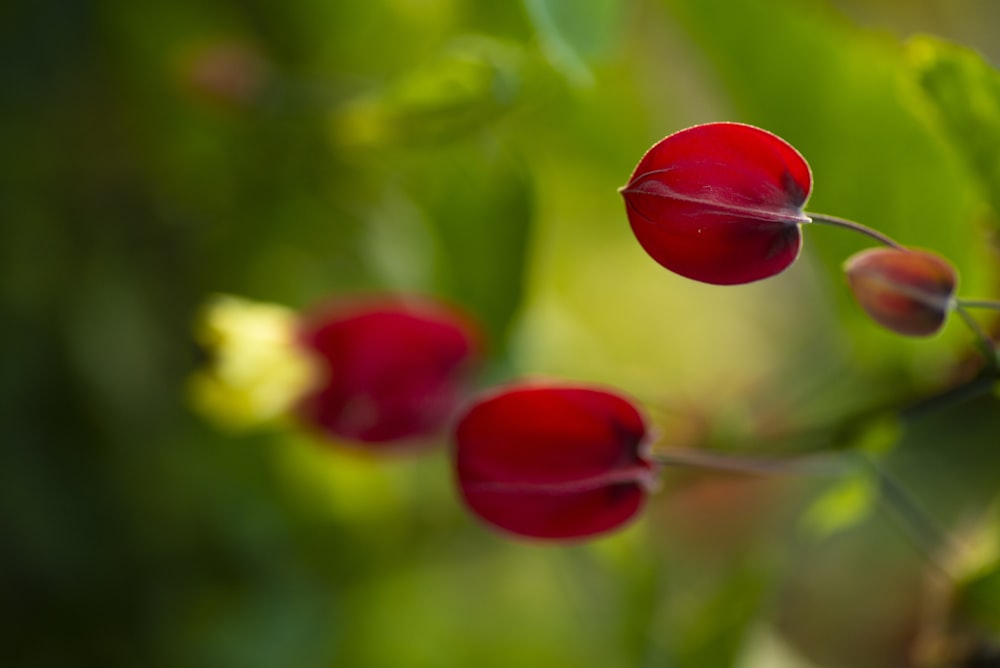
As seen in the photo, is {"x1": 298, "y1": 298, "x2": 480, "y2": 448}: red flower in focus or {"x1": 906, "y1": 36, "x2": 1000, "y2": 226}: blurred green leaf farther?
{"x1": 298, "y1": 298, "x2": 480, "y2": 448}: red flower in focus

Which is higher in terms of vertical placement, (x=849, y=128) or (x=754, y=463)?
(x=849, y=128)

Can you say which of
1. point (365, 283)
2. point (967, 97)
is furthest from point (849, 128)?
point (365, 283)

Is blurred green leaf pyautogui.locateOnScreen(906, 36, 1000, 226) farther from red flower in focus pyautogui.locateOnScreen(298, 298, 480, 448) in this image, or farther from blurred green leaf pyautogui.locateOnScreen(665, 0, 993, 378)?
red flower in focus pyautogui.locateOnScreen(298, 298, 480, 448)

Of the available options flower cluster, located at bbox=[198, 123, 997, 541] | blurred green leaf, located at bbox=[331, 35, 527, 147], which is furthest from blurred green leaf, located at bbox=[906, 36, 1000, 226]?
blurred green leaf, located at bbox=[331, 35, 527, 147]

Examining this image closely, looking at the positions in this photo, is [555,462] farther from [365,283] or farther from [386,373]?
[365,283]

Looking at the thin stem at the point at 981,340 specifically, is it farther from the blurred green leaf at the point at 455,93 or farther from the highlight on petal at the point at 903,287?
the blurred green leaf at the point at 455,93

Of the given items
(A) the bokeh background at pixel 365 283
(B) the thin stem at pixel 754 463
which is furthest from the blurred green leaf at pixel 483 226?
(B) the thin stem at pixel 754 463
